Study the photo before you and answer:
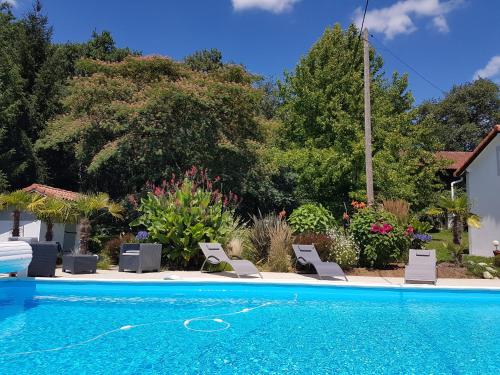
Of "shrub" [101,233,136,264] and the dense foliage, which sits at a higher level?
the dense foliage

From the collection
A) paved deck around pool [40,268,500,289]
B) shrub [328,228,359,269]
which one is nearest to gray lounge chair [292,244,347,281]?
paved deck around pool [40,268,500,289]

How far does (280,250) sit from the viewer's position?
11492 millimetres

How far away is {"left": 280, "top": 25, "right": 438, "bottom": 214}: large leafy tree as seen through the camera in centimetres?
1780

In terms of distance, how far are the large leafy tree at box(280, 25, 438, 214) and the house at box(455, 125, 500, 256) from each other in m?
2.61

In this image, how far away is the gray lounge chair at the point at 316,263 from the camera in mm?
9570

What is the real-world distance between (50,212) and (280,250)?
6507 millimetres

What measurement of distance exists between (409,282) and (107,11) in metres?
17.1

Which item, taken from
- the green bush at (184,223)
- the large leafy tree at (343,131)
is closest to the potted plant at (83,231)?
the green bush at (184,223)

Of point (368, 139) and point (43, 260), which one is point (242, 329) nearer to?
point (43, 260)

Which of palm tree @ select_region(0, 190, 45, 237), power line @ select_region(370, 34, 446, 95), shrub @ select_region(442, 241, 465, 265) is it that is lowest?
shrub @ select_region(442, 241, 465, 265)

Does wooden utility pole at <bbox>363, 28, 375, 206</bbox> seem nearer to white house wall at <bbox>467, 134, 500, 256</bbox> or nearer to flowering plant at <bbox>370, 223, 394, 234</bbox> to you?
flowering plant at <bbox>370, 223, 394, 234</bbox>

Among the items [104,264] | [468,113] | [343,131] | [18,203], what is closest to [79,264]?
[104,264]

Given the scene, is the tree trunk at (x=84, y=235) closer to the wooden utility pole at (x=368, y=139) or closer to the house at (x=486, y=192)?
the wooden utility pole at (x=368, y=139)

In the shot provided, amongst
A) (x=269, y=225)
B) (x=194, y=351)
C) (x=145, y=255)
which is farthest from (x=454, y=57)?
(x=194, y=351)
